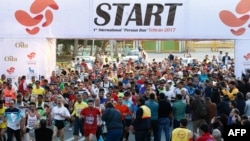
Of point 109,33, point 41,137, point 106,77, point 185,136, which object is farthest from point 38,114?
point 109,33

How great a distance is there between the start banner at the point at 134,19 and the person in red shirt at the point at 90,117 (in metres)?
9.34

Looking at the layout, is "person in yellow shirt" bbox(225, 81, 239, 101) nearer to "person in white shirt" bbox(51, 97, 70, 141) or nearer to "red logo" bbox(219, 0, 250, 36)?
"red logo" bbox(219, 0, 250, 36)

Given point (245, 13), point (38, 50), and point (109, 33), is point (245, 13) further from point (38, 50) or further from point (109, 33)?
point (38, 50)

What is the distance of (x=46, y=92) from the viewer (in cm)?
1986

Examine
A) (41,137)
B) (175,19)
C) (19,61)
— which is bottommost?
(41,137)

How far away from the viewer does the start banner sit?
24.5 meters

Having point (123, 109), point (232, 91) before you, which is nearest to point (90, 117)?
point (123, 109)

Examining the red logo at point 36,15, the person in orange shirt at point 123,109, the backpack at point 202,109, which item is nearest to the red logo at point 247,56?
the red logo at point 36,15

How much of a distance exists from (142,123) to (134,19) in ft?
31.8

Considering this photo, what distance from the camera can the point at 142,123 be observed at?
15688 millimetres

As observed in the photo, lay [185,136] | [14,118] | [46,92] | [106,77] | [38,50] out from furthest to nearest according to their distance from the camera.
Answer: [38,50], [106,77], [46,92], [14,118], [185,136]

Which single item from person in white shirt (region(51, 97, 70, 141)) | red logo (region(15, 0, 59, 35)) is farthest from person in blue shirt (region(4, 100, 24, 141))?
red logo (region(15, 0, 59, 35))

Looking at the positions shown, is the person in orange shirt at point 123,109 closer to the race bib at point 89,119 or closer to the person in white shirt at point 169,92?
the race bib at point 89,119

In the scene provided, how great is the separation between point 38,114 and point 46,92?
11.8ft
